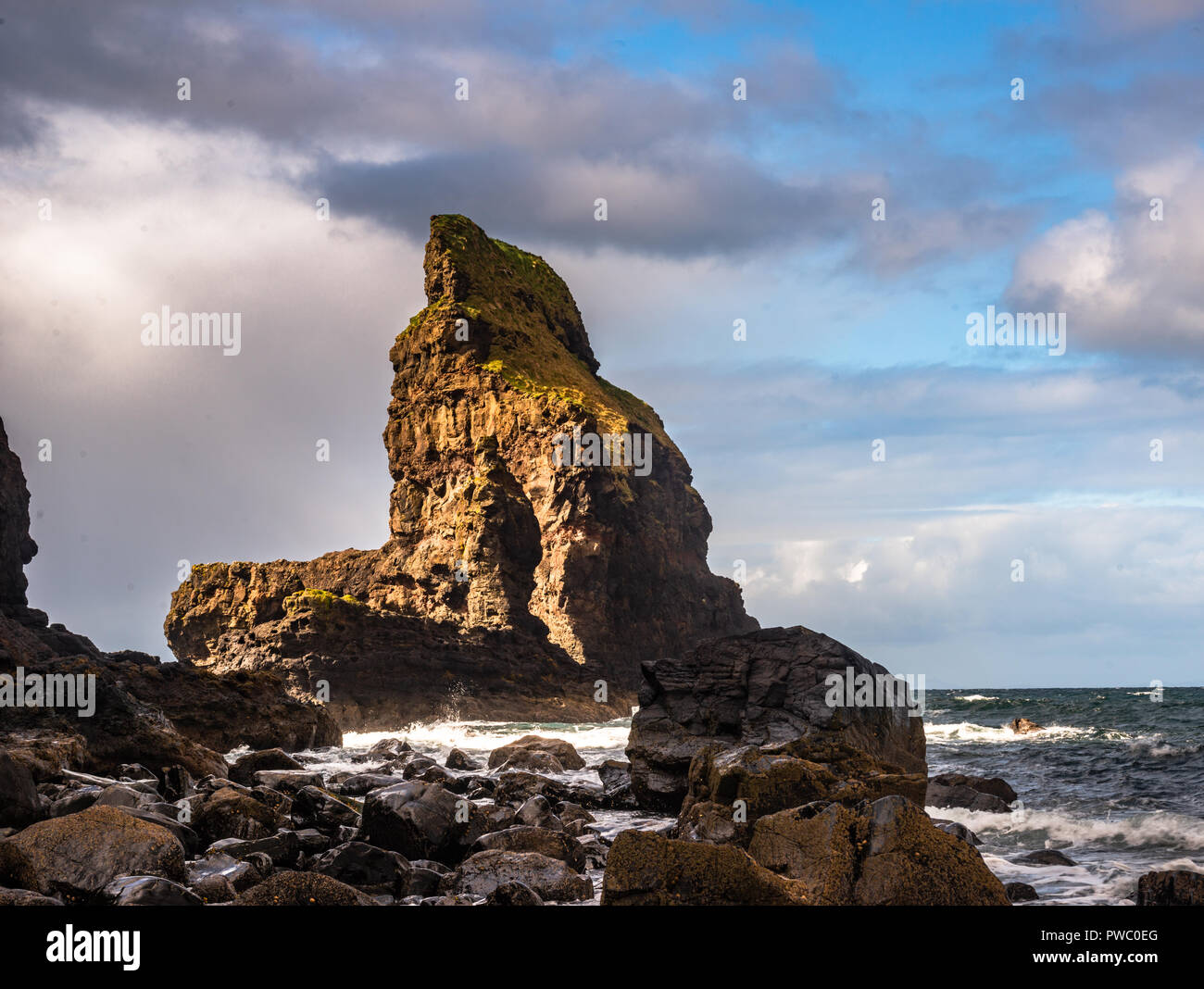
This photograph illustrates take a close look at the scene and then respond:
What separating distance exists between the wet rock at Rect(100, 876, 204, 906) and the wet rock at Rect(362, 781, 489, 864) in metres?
3.82

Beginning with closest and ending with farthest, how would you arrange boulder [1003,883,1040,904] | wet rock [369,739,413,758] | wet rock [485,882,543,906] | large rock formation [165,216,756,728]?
wet rock [485,882,543,906] → boulder [1003,883,1040,904] → wet rock [369,739,413,758] → large rock formation [165,216,756,728]

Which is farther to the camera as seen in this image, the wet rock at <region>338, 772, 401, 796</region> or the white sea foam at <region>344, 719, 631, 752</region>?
the white sea foam at <region>344, 719, 631, 752</region>

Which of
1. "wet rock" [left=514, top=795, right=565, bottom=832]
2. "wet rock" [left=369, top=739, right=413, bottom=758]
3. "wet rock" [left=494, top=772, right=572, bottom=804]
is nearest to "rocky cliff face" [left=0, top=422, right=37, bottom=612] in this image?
"wet rock" [left=369, top=739, right=413, bottom=758]

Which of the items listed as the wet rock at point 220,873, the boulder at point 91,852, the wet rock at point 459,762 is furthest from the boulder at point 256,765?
the boulder at point 91,852

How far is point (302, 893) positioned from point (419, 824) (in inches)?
157

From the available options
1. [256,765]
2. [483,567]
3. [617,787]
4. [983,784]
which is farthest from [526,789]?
[483,567]

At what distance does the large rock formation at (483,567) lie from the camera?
6116cm

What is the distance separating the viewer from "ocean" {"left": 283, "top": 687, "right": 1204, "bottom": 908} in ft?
42.4

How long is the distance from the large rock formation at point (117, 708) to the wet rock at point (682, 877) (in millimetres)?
9246

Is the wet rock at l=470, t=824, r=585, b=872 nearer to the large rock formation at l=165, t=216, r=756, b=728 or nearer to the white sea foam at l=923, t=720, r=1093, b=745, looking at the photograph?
the white sea foam at l=923, t=720, r=1093, b=745
